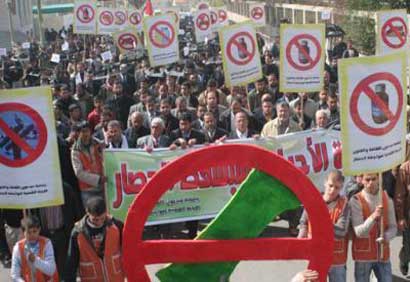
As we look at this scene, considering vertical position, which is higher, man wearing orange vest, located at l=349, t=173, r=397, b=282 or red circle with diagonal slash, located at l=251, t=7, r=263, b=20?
red circle with diagonal slash, located at l=251, t=7, r=263, b=20

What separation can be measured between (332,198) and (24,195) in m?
2.34

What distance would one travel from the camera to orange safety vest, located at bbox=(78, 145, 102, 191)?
7.79m

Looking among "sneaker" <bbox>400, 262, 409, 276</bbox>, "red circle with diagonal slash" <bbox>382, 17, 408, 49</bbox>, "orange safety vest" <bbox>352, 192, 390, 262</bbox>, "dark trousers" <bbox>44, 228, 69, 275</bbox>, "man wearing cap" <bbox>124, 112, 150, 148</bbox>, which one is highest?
"red circle with diagonal slash" <bbox>382, 17, 408, 49</bbox>

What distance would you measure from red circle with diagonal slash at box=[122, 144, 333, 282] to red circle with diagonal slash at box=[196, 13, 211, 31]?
696 inches

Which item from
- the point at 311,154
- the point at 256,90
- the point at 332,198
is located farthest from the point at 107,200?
the point at 256,90

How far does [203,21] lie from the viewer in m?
20.9

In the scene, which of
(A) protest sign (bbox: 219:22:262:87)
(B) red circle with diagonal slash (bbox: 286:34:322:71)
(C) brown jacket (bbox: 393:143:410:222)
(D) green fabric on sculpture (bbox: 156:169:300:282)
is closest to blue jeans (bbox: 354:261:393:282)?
(C) brown jacket (bbox: 393:143:410:222)

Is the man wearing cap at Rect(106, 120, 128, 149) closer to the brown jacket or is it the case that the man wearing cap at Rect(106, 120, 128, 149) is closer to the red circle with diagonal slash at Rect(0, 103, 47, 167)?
the red circle with diagonal slash at Rect(0, 103, 47, 167)

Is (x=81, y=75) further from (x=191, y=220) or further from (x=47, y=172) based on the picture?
(x=47, y=172)

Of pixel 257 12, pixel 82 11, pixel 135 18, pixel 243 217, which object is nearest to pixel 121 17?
pixel 135 18

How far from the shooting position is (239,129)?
884 cm

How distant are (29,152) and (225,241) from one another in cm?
230

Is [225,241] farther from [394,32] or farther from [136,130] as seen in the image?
[394,32]

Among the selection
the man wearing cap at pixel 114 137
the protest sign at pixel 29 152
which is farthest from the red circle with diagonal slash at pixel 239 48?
the protest sign at pixel 29 152
